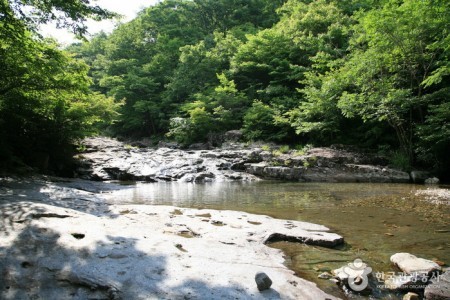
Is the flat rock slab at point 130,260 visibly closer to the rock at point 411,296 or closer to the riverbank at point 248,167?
the rock at point 411,296

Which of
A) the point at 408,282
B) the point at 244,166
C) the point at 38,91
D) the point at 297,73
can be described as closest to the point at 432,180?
the point at 244,166

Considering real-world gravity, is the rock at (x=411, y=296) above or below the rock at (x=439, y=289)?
below

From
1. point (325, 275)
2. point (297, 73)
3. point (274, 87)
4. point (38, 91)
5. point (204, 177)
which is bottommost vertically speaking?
point (325, 275)

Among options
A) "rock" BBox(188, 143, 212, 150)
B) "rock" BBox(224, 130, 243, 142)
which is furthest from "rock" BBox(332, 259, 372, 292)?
"rock" BBox(188, 143, 212, 150)

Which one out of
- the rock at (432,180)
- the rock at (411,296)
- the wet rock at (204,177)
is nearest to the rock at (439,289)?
the rock at (411,296)

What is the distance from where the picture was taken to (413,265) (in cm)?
294

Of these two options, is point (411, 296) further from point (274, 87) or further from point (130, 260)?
point (274, 87)

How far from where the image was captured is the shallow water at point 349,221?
3.43 metres

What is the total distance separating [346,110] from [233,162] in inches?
225

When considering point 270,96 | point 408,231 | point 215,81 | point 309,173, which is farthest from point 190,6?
point 408,231

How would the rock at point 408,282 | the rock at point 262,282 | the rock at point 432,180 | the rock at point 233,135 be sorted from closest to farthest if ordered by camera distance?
the rock at point 262,282 < the rock at point 408,282 < the rock at point 432,180 < the rock at point 233,135

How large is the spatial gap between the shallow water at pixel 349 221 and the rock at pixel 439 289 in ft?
0.89

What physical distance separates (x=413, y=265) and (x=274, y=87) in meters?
18.4

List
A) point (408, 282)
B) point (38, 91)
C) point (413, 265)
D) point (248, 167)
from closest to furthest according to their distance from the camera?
point (408, 282) → point (413, 265) → point (38, 91) → point (248, 167)
